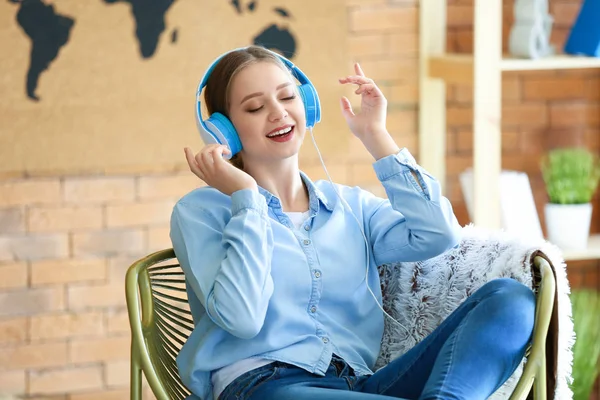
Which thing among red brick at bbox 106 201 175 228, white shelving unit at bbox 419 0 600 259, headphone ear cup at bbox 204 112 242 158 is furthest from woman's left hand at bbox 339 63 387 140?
red brick at bbox 106 201 175 228

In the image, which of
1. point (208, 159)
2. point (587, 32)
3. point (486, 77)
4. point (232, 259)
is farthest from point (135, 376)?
point (587, 32)

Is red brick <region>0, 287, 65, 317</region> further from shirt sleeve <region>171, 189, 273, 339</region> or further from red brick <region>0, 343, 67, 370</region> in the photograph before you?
shirt sleeve <region>171, 189, 273, 339</region>

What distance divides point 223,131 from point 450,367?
0.60 meters

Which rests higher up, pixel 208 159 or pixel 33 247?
pixel 208 159

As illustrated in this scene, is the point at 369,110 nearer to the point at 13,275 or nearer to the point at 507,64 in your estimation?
the point at 507,64

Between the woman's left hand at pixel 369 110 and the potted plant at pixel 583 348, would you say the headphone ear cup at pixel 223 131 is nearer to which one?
the woman's left hand at pixel 369 110

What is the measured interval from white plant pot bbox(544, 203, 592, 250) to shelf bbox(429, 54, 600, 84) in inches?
16.3

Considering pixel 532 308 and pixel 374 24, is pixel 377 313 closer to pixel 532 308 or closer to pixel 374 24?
pixel 532 308

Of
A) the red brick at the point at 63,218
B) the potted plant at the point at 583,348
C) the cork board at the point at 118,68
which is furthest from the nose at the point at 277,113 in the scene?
the potted plant at the point at 583,348

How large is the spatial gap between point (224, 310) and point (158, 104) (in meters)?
1.20

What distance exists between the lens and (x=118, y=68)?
2578 mm

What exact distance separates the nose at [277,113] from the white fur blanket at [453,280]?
1.27 ft

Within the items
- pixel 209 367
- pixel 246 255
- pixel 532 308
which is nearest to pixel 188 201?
pixel 246 255

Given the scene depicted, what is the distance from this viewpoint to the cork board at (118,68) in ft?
8.27
